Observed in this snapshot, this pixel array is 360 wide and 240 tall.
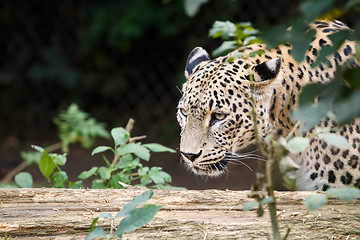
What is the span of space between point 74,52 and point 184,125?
18.0 ft

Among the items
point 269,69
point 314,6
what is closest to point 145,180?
point 269,69

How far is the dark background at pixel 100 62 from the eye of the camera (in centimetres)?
728

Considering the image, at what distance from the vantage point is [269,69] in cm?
307

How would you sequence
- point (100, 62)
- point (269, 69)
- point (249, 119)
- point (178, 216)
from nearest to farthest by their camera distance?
point (178, 216) < point (269, 69) < point (249, 119) < point (100, 62)

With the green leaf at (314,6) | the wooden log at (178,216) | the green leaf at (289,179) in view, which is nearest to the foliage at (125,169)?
the wooden log at (178,216)

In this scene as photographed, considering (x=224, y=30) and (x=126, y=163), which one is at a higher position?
(x=224, y=30)

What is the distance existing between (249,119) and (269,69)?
33 cm

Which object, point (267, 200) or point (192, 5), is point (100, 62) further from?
point (192, 5)

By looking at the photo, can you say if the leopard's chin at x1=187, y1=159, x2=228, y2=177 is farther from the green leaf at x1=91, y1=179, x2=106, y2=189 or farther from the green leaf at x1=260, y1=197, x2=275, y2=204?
the green leaf at x1=260, y1=197, x2=275, y2=204

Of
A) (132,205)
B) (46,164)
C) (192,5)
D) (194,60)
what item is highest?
(194,60)

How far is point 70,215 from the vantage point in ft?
8.13

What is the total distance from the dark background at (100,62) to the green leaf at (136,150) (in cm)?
341

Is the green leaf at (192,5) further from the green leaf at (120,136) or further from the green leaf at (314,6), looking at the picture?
the green leaf at (120,136)

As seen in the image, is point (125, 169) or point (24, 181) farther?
point (125, 169)
